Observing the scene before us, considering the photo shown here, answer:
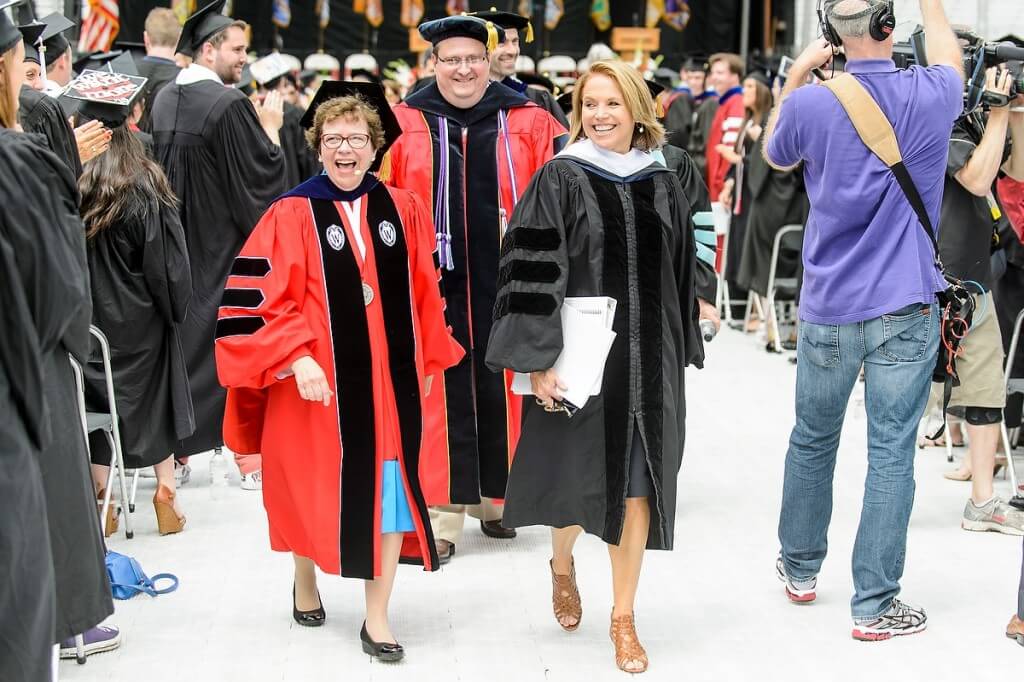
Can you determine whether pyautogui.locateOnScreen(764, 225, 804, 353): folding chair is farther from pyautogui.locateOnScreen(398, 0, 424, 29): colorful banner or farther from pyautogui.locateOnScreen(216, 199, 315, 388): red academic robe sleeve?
pyautogui.locateOnScreen(398, 0, 424, 29): colorful banner

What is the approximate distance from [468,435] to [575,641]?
1.04 metres

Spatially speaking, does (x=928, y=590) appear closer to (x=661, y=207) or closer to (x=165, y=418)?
(x=661, y=207)

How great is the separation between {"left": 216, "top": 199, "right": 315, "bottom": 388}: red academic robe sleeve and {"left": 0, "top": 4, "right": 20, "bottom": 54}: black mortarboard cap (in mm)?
1053

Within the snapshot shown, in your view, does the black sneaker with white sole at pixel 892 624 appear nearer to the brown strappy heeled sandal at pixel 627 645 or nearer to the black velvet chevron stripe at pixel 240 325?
the brown strappy heeled sandal at pixel 627 645

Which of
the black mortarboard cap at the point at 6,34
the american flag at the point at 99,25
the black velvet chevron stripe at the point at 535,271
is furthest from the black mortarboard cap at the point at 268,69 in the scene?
the american flag at the point at 99,25

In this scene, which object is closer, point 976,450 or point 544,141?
point 544,141

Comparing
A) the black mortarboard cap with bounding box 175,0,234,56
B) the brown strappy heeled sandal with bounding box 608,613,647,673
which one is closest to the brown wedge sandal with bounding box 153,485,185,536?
the brown strappy heeled sandal with bounding box 608,613,647,673

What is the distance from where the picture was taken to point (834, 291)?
3947 millimetres

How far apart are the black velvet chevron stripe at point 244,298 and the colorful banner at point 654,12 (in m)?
17.4

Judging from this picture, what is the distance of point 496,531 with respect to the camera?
5.12 m

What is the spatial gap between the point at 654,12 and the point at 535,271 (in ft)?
57.4

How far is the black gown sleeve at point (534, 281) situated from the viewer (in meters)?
3.61

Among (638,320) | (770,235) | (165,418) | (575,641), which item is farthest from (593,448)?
(770,235)

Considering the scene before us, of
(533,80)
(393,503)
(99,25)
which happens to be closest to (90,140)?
(393,503)
